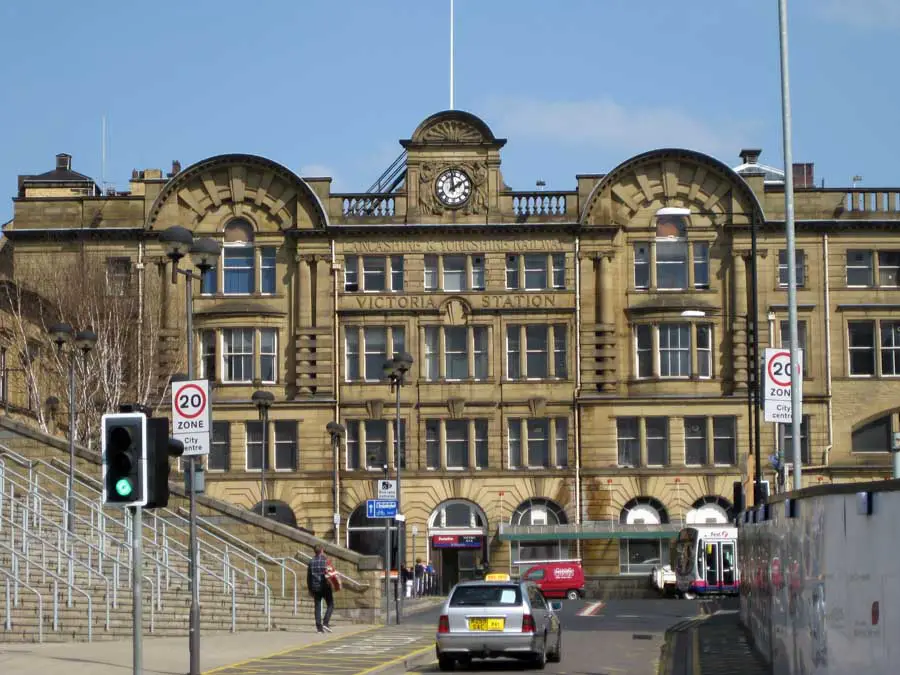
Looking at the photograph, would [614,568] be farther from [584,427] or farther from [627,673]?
[627,673]

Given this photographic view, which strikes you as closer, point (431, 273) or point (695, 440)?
point (695, 440)

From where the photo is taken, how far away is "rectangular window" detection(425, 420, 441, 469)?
237 feet

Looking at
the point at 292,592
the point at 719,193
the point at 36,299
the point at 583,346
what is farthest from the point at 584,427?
the point at 292,592

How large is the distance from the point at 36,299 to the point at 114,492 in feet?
155

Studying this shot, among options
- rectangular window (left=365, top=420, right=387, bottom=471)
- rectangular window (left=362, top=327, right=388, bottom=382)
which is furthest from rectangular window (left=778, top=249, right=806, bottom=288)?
rectangular window (left=365, top=420, right=387, bottom=471)

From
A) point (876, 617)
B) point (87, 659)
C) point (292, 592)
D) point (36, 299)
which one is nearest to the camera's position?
point (876, 617)

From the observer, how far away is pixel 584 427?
237 ft

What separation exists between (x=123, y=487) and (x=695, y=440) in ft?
186

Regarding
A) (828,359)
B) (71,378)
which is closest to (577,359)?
(828,359)

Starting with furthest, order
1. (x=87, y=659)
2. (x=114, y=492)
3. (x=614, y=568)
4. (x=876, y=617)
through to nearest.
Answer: (x=614, y=568) → (x=87, y=659) → (x=114, y=492) → (x=876, y=617)

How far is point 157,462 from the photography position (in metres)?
17.4

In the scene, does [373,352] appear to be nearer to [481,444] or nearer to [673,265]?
[481,444]

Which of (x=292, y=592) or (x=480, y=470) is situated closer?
(x=292, y=592)

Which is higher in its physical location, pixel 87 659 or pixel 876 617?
pixel 876 617
